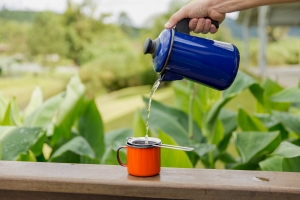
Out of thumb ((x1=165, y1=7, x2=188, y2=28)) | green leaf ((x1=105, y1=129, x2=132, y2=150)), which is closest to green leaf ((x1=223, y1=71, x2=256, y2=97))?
green leaf ((x1=105, y1=129, x2=132, y2=150))

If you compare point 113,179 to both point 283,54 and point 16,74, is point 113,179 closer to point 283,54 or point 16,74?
point 16,74

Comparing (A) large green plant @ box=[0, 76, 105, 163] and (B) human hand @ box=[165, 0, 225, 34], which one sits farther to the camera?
(A) large green plant @ box=[0, 76, 105, 163]

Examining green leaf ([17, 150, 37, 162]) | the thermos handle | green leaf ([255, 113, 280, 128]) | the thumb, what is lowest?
green leaf ([17, 150, 37, 162])

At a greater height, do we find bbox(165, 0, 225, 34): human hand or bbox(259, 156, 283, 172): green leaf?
bbox(165, 0, 225, 34): human hand

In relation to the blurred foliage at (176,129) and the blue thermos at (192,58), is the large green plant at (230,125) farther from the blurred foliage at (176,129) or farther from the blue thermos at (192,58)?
the blue thermos at (192,58)

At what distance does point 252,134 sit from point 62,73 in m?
6.78

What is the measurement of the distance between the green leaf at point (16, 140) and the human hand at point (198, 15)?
21.4 inches

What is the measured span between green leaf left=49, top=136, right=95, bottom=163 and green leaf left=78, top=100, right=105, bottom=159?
0.76ft

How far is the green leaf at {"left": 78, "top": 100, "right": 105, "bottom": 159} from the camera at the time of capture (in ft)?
5.04

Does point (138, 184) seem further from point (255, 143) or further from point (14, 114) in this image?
point (14, 114)

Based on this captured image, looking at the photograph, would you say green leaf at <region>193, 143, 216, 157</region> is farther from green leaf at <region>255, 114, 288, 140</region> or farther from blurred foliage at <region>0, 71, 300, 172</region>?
green leaf at <region>255, 114, 288, 140</region>

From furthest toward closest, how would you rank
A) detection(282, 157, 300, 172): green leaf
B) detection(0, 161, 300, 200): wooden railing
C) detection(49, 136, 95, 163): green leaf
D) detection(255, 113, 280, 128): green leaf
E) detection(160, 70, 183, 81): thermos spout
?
detection(255, 113, 280, 128): green leaf
detection(49, 136, 95, 163): green leaf
detection(282, 157, 300, 172): green leaf
detection(160, 70, 183, 81): thermos spout
detection(0, 161, 300, 200): wooden railing

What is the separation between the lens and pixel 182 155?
1.09 metres

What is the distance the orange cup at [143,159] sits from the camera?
0.80m
